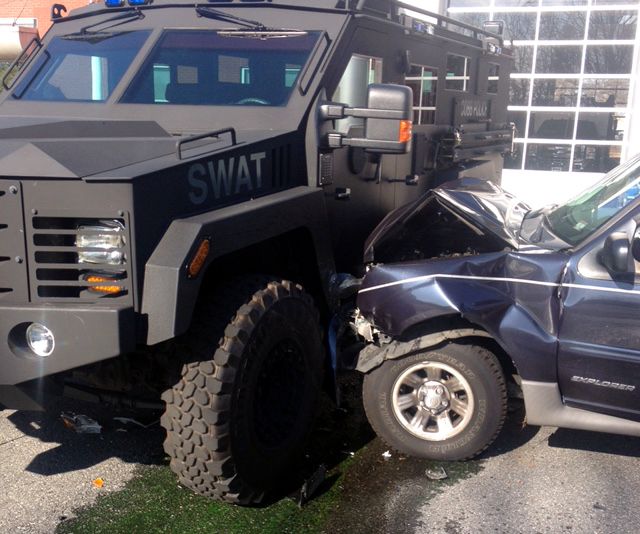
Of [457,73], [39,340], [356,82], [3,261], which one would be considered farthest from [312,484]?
[457,73]

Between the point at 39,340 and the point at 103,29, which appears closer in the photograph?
the point at 39,340

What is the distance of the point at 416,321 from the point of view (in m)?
3.84

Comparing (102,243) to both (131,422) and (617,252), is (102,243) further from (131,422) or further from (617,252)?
(617,252)

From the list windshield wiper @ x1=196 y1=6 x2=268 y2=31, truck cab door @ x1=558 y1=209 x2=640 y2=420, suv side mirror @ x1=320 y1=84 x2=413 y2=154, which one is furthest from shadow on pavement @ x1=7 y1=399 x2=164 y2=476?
windshield wiper @ x1=196 y1=6 x2=268 y2=31

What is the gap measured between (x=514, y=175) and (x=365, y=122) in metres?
7.95

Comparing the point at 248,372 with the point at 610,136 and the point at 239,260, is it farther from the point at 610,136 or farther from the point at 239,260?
the point at 610,136

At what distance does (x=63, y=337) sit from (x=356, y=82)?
2.44 metres

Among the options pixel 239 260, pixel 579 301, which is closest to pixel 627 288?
pixel 579 301

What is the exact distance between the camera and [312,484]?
3.75 meters

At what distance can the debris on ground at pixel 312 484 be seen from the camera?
3.66m

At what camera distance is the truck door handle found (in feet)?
14.6

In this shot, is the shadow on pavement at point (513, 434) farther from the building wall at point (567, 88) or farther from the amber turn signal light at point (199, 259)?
the building wall at point (567, 88)

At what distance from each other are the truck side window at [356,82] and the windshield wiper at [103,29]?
1.36m

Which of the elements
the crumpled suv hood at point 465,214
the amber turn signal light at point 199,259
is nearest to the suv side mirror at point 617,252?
the crumpled suv hood at point 465,214
